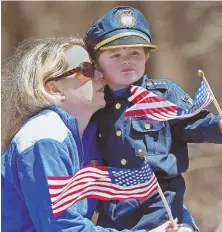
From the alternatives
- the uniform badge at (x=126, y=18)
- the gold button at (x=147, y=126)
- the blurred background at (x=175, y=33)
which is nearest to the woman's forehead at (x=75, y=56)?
the uniform badge at (x=126, y=18)

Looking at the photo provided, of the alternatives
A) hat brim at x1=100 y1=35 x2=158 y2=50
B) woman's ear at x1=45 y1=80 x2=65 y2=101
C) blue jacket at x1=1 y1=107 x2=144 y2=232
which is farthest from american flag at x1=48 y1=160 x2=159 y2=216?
hat brim at x1=100 y1=35 x2=158 y2=50

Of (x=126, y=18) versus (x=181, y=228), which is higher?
(x=126, y=18)

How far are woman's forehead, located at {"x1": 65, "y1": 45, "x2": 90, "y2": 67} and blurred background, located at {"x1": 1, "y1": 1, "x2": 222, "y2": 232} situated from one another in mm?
3380

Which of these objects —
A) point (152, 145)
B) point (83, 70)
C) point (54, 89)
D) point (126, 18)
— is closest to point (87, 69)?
point (83, 70)

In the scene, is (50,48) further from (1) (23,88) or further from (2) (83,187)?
(2) (83,187)

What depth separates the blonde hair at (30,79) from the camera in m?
2.71

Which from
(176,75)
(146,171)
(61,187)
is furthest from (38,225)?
(176,75)

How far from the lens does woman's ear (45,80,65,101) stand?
2.75m

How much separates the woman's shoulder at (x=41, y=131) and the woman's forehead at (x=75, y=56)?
208mm

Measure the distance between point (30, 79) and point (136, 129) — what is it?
410mm

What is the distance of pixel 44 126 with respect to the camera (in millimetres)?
2576

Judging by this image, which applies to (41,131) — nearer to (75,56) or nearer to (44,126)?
(44,126)

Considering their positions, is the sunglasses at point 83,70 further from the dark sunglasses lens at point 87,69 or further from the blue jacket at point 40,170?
the blue jacket at point 40,170

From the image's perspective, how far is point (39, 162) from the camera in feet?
8.21
